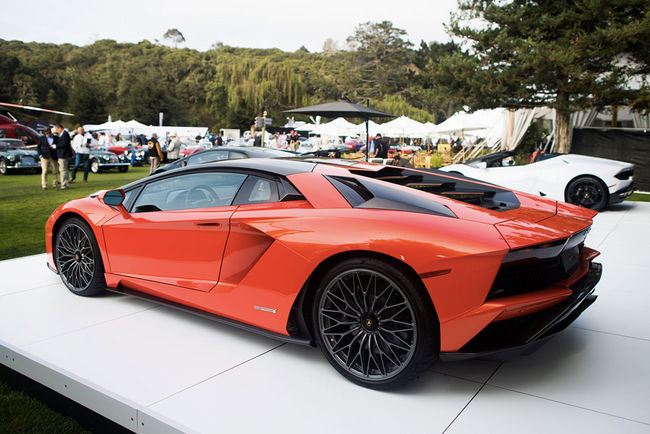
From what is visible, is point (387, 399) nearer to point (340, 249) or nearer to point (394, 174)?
point (340, 249)

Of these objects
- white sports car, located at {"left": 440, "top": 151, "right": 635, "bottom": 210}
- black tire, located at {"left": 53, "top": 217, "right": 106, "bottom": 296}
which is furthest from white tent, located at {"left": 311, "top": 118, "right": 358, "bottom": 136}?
black tire, located at {"left": 53, "top": 217, "right": 106, "bottom": 296}

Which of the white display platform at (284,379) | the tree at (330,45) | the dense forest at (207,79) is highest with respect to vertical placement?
the tree at (330,45)

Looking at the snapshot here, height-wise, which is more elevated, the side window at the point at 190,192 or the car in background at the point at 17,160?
the side window at the point at 190,192

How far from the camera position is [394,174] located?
355 cm

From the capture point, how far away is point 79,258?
13.8 ft

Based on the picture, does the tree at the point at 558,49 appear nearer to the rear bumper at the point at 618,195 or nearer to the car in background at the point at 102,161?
the rear bumper at the point at 618,195

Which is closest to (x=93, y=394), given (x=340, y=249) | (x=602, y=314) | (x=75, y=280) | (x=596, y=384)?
(x=340, y=249)

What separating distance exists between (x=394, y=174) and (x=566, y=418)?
1.86 metres

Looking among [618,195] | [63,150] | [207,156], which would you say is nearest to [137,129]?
[63,150]

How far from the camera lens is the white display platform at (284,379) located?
7.84ft

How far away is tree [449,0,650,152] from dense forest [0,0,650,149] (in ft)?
0.13

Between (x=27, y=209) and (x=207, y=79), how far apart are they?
100 m

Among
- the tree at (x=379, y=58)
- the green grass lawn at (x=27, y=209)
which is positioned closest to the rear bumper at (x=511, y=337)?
Answer: the green grass lawn at (x=27, y=209)

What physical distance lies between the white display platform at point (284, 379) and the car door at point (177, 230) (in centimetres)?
44
